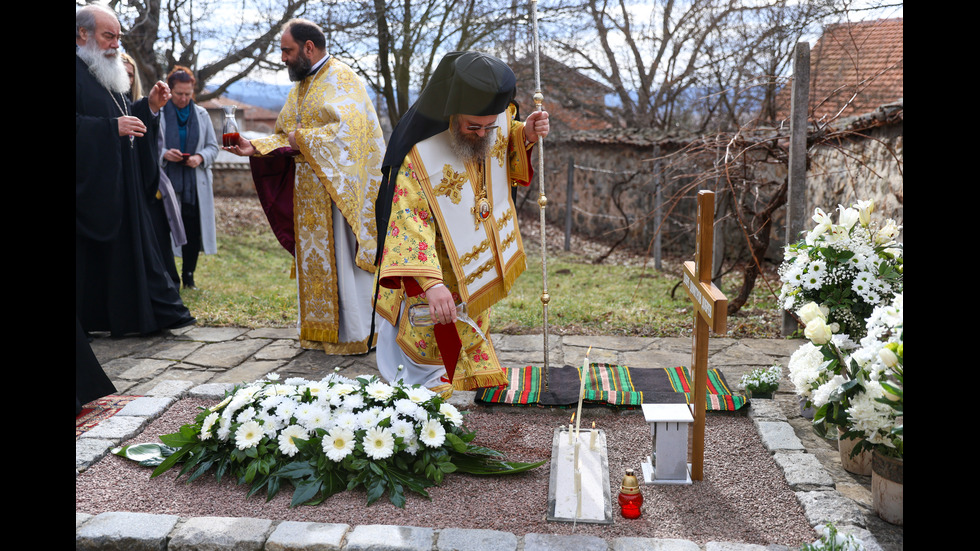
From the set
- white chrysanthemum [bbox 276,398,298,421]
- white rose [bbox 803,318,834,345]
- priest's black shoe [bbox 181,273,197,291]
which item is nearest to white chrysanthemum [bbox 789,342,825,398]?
white rose [bbox 803,318,834,345]

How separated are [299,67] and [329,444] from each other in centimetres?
286

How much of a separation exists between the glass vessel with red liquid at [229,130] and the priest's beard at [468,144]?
1785 mm

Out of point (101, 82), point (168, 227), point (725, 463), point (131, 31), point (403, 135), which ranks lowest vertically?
point (725, 463)

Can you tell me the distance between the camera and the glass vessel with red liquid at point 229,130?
4.70m

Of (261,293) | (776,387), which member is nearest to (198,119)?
(261,293)

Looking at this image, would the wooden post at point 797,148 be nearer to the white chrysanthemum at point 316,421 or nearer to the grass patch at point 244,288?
the white chrysanthemum at point 316,421

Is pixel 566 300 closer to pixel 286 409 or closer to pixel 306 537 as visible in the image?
pixel 286 409

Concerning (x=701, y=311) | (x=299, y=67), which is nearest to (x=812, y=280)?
(x=701, y=311)

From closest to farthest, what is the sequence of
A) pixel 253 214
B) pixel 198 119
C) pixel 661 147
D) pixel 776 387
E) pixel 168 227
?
pixel 776 387 < pixel 168 227 < pixel 198 119 < pixel 661 147 < pixel 253 214

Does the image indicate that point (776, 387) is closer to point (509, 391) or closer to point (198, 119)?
point (509, 391)

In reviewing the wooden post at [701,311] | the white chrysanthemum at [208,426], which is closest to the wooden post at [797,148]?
the wooden post at [701,311]

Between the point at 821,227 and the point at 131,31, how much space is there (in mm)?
10258

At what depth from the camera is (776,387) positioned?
4082 millimetres

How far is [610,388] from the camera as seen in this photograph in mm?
4168
